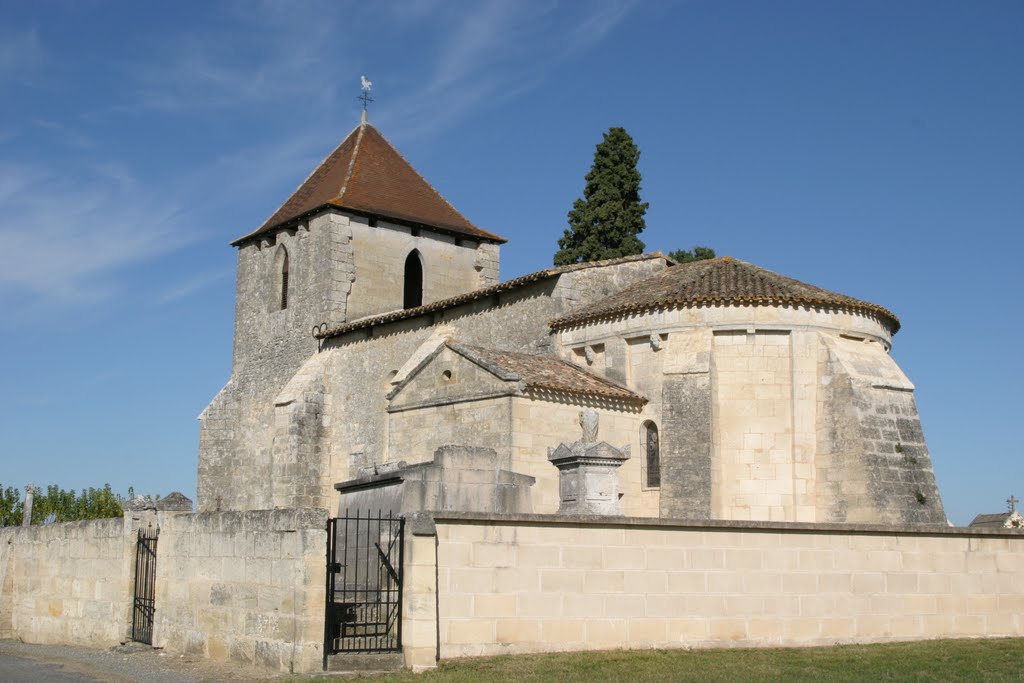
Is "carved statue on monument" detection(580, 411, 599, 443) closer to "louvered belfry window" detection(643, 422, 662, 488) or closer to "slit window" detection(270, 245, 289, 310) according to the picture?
"louvered belfry window" detection(643, 422, 662, 488)

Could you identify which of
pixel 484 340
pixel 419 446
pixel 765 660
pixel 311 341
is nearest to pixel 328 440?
pixel 311 341

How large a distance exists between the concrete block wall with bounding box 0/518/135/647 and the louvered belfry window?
35.1 feet

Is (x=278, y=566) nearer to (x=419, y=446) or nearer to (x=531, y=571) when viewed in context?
(x=531, y=571)

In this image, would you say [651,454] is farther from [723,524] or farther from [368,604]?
[368,604]

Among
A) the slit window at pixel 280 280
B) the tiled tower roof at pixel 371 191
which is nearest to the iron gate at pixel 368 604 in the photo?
the tiled tower roof at pixel 371 191

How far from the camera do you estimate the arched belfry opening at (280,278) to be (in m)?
33.6

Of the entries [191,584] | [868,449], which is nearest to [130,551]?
[191,584]

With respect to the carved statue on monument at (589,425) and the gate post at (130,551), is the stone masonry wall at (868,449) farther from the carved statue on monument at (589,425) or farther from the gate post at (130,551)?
the gate post at (130,551)

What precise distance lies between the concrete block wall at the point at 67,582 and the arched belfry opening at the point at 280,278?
1553 centimetres

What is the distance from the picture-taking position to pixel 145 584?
14031 millimetres

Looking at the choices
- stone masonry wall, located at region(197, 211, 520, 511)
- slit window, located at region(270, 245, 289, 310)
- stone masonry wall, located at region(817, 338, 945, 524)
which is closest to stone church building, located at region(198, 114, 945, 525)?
stone masonry wall, located at region(817, 338, 945, 524)

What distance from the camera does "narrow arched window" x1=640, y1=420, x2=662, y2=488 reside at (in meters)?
21.8

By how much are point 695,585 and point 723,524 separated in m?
0.79

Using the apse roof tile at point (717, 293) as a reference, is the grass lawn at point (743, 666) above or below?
below
